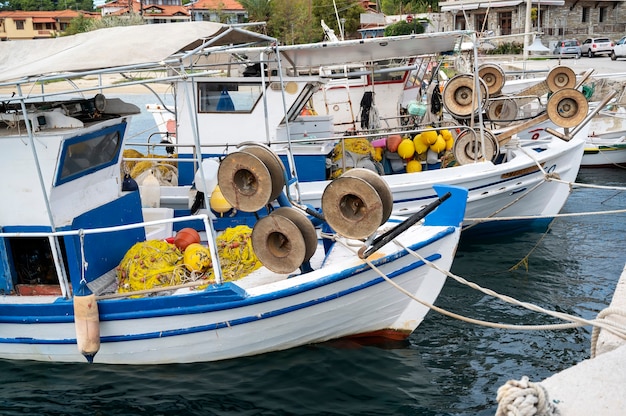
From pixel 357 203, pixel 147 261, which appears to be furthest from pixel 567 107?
→ pixel 147 261

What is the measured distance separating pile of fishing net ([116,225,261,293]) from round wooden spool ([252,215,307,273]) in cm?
66

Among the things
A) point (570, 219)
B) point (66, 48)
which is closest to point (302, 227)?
point (66, 48)

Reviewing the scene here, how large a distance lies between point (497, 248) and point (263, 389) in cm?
660

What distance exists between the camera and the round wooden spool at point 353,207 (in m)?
6.45

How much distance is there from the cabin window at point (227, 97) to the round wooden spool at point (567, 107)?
5079 millimetres

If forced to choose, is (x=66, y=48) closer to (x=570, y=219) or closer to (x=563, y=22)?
(x=570, y=219)

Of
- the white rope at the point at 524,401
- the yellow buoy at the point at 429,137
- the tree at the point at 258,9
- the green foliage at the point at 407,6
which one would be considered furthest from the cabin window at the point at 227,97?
the green foliage at the point at 407,6

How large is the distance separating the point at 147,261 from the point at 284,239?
156 centimetres

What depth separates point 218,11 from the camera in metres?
62.1

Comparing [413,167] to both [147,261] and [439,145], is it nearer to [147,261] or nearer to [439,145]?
[439,145]

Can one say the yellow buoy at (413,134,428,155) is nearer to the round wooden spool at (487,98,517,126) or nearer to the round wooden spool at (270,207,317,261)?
the round wooden spool at (487,98,517,126)

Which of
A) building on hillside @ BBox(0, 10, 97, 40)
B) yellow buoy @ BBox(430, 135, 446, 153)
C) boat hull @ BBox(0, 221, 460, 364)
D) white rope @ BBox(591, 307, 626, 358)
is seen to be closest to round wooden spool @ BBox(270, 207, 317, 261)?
boat hull @ BBox(0, 221, 460, 364)

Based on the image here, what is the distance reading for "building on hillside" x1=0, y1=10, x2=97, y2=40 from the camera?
78.6 metres

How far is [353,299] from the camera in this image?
7539mm
